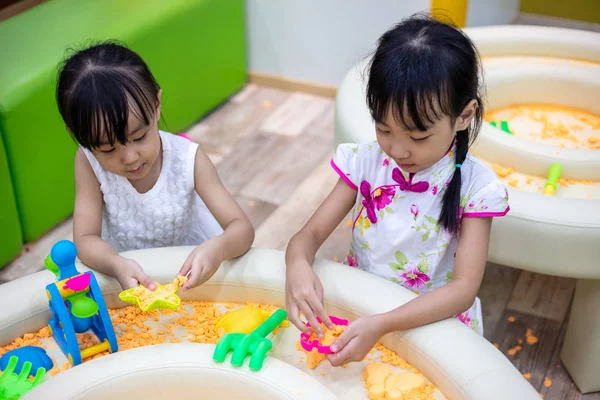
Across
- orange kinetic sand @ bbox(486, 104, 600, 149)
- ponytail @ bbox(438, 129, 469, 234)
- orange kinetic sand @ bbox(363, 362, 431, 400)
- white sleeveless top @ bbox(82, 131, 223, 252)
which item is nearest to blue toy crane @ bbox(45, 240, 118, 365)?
white sleeveless top @ bbox(82, 131, 223, 252)

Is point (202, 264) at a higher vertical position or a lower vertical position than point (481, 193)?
lower

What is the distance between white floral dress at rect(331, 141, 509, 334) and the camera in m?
1.11

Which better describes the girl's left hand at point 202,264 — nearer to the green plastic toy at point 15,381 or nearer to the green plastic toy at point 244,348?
the green plastic toy at point 244,348

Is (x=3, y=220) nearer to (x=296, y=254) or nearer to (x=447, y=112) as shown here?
(x=296, y=254)

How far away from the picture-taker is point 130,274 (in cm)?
112

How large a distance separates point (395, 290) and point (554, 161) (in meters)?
0.60

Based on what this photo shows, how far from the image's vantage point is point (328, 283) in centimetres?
115

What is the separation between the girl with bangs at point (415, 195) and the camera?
0.96m

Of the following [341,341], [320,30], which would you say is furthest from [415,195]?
[320,30]

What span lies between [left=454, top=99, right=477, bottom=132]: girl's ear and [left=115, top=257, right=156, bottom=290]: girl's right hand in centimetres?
51

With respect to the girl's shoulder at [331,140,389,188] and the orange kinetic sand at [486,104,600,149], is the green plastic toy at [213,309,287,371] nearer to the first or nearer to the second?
the girl's shoulder at [331,140,389,188]

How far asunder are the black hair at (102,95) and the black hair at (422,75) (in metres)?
0.37

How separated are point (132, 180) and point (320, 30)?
5.17 ft

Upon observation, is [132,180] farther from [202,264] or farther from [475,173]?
[475,173]
